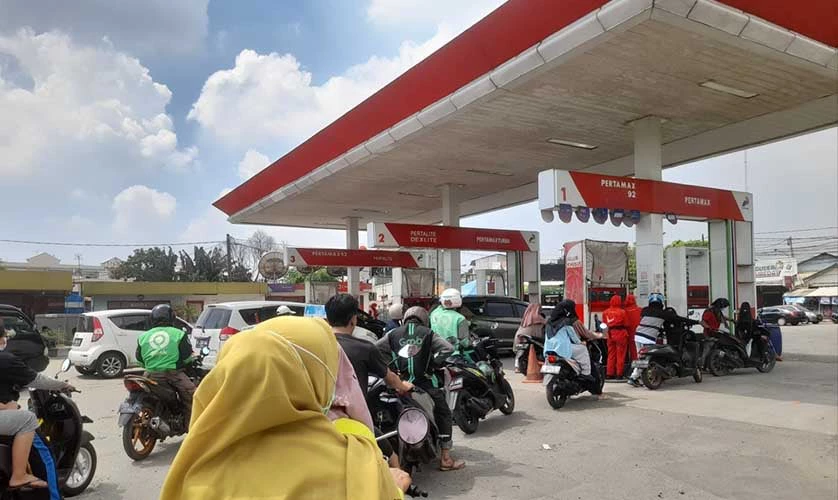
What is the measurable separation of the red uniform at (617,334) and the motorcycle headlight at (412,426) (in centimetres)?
637

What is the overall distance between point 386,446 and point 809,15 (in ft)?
27.9

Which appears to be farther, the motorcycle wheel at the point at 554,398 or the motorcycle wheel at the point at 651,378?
the motorcycle wheel at the point at 651,378

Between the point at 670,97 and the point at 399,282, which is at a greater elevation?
the point at 670,97

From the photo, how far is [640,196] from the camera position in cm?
1120

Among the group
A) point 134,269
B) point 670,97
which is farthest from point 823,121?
point 134,269

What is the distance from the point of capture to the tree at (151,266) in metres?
46.5

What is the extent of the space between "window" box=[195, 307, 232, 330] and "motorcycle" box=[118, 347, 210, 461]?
16.0 ft

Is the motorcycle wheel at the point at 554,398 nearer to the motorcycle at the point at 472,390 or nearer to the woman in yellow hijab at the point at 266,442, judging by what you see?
the motorcycle at the point at 472,390

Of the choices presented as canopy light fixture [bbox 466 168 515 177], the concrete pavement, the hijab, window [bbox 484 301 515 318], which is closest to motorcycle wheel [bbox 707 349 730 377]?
the concrete pavement

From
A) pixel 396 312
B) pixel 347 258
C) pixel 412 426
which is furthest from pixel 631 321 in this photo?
pixel 347 258

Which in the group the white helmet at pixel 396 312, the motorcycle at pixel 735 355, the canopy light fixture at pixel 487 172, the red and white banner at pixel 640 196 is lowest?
the motorcycle at pixel 735 355

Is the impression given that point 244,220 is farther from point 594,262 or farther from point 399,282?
point 594,262

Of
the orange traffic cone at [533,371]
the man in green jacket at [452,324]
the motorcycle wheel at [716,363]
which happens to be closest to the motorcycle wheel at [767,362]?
the motorcycle wheel at [716,363]

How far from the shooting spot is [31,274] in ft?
90.6
